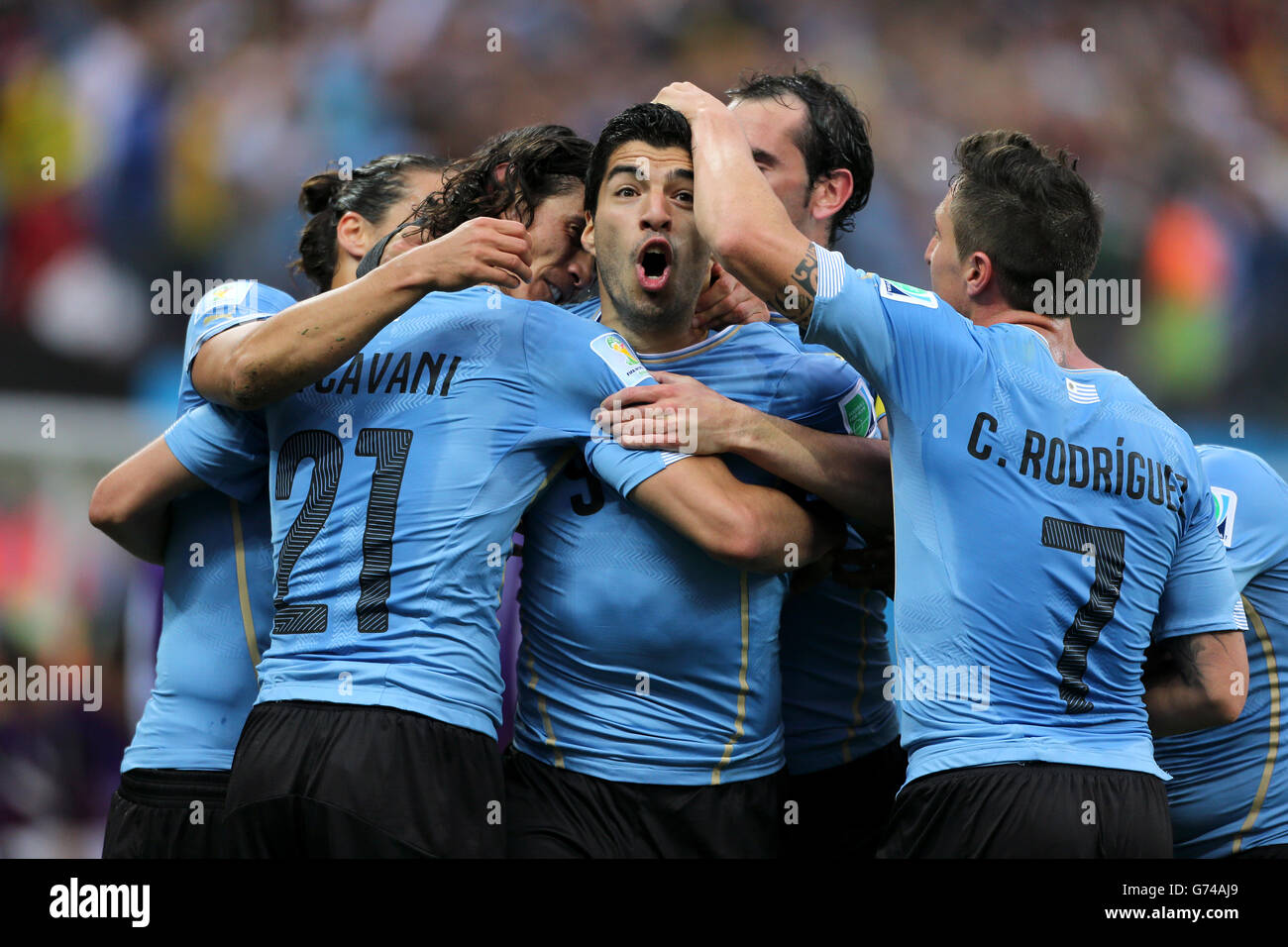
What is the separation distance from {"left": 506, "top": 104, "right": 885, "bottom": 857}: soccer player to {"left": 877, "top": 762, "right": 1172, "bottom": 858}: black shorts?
1.69 feet

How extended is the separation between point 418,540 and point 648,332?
97 centimetres

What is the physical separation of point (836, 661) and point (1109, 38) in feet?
26.0

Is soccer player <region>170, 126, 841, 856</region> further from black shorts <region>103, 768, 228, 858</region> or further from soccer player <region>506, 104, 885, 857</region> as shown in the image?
black shorts <region>103, 768, 228, 858</region>

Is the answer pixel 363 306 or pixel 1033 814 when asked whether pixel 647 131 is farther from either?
pixel 1033 814

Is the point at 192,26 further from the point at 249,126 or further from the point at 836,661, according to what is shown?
the point at 836,661

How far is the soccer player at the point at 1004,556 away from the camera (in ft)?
9.50

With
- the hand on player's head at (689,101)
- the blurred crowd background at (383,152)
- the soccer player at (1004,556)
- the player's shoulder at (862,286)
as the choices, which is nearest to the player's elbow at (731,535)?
the soccer player at (1004,556)

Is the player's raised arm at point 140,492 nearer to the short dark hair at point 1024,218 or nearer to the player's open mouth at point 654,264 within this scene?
the player's open mouth at point 654,264

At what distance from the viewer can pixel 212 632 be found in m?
3.56

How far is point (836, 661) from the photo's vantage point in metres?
3.75

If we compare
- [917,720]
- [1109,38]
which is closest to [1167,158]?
[1109,38]
